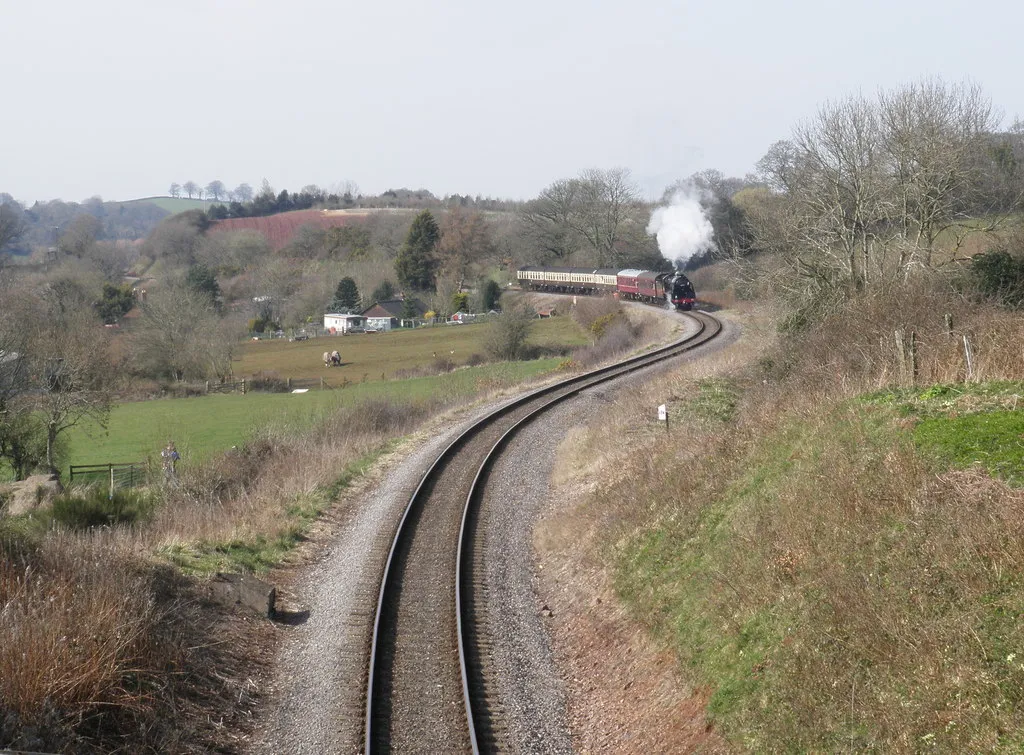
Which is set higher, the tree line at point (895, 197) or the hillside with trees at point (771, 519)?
the tree line at point (895, 197)

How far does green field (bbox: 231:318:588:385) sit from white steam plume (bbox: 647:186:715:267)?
8.46 m

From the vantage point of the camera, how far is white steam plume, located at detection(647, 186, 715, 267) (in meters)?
58.2

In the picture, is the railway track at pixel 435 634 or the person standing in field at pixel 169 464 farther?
the person standing in field at pixel 169 464

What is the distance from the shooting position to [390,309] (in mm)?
88938

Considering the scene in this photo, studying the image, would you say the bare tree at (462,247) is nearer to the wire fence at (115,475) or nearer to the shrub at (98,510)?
the wire fence at (115,475)

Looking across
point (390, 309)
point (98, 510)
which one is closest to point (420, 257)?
point (390, 309)

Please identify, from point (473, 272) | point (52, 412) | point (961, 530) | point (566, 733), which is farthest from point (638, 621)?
point (473, 272)

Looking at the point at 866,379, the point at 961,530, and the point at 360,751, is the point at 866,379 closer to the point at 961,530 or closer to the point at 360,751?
the point at 961,530

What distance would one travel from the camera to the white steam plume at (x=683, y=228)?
58.2 meters

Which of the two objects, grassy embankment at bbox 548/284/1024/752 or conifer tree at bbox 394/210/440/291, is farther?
conifer tree at bbox 394/210/440/291

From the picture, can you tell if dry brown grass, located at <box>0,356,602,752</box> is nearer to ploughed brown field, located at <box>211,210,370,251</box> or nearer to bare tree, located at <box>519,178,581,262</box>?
bare tree, located at <box>519,178,581,262</box>

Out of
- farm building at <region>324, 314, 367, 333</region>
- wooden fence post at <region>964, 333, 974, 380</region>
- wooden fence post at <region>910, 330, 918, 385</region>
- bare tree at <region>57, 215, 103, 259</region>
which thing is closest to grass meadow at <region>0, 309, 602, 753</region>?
wooden fence post at <region>910, 330, 918, 385</region>

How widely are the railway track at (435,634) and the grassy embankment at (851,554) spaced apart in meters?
2.00

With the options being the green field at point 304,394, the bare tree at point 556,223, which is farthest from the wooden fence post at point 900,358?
the bare tree at point 556,223
